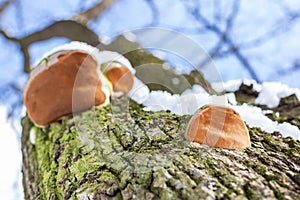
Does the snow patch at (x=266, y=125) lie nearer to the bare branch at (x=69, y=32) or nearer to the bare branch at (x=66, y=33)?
the bare branch at (x=66, y=33)

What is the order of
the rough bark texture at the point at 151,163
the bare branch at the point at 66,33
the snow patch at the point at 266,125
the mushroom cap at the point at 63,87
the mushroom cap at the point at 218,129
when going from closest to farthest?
the rough bark texture at the point at 151,163, the mushroom cap at the point at 218,129, the snow patch at the point at 266,125, the mushroom cap at the point at 63,87, the bare branch at the point at 66,33

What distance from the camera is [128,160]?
3.84 feet

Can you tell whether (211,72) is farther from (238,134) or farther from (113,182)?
(113,182)

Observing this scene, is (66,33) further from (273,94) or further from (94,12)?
(273,94)

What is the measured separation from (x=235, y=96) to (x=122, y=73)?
689 mm

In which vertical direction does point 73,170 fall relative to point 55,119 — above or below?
below

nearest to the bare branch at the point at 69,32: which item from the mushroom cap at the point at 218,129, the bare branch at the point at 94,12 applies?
the bare branch at the point at 94,12

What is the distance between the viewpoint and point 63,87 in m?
1.73

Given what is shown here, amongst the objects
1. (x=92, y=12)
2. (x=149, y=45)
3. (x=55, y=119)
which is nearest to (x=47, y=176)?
(x=55, y=119)

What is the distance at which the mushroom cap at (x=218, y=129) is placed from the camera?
3.91 ft

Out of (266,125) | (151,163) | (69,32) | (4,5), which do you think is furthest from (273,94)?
(4,5)

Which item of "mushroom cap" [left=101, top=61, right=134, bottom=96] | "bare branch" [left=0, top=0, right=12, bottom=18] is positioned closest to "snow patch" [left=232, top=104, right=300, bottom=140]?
"mushroom cap" [left=101, top=61, right=134, bottom=96]

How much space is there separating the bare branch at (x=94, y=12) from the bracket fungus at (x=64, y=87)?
3.97ft

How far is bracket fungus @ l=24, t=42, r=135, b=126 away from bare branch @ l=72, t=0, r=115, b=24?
1.21 meters
